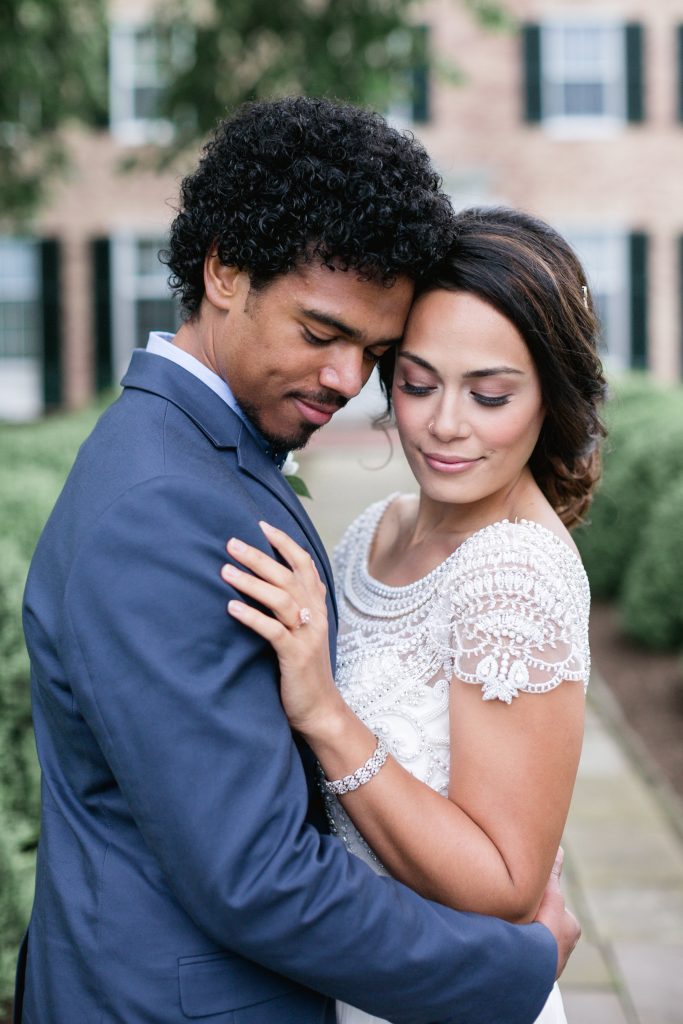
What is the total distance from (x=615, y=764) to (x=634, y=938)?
196 centimetres

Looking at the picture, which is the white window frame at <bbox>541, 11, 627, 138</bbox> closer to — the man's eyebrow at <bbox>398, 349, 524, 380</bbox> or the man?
the man's eyebrow at <bbox>398, 349, 524, 380</bbox>

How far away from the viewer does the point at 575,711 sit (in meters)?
1.75

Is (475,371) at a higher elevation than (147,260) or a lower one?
lower

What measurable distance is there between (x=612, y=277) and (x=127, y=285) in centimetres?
886

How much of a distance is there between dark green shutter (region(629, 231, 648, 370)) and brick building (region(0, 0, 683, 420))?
26 millimetres

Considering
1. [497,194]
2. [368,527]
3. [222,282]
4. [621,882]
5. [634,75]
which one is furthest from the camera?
[497,194]

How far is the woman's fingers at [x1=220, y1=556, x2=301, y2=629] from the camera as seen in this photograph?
4.79 ft

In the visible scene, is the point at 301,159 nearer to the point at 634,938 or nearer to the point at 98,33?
the point at 634,938

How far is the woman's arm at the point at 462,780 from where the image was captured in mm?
1567

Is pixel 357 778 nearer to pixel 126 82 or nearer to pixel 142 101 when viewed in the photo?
pixel 142 101

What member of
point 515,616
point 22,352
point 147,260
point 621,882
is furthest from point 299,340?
point 22,352

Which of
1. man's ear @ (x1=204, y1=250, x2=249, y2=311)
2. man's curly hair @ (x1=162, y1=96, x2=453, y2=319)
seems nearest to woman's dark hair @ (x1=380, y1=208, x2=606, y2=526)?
man's curly hair @ (x1=162, y1=96, x2=453, y2=319)

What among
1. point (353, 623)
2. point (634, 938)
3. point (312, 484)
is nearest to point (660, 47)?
point (312, 484)

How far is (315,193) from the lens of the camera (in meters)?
1.55
